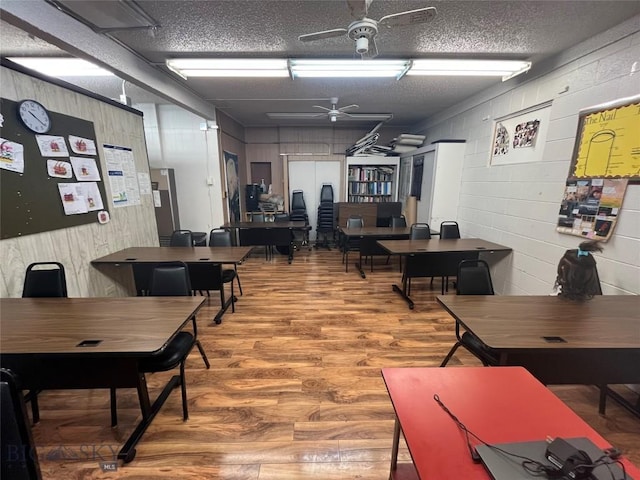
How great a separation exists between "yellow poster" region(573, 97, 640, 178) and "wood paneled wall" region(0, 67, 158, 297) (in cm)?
484

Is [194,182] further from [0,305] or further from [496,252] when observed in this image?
[496,252]

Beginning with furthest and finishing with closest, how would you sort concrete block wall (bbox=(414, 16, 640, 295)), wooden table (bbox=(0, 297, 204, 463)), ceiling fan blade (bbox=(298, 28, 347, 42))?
concrete block wall (bbox=(414, 16, 640, 295)), ceiling fan blade (bbox=(298, 28, 347, 42)), wooden table (bbox=(0, 297, 204, 463))

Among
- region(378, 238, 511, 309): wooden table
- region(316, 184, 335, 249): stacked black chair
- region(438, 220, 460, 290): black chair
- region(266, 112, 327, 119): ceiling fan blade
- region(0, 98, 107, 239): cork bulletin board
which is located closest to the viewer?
region(0, 98, 107, 239): cork bulletin board

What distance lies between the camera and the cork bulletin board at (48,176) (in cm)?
205

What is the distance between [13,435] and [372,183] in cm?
686

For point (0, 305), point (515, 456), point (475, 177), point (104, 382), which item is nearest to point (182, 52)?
point (0, 305)

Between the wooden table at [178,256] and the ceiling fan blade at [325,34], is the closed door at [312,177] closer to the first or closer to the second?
the wooden table at [178,256]

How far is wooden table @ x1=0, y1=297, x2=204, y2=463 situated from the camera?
1.40 metres

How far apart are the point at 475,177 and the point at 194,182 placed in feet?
16.8

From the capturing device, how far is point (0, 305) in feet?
6.07

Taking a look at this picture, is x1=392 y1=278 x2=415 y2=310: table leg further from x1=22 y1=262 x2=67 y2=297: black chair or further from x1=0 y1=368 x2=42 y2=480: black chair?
Answer: x1=22 y1=262 x2=67 y2=297: black chair

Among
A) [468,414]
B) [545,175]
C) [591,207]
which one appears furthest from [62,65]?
[591,207]

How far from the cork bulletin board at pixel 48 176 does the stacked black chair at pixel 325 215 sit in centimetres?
452

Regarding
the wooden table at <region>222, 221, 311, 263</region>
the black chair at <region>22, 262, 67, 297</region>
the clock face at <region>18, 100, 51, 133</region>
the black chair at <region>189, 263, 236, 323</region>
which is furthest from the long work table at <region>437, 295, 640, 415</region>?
the wooden table at <region>222, 221, 311, 263</region>
